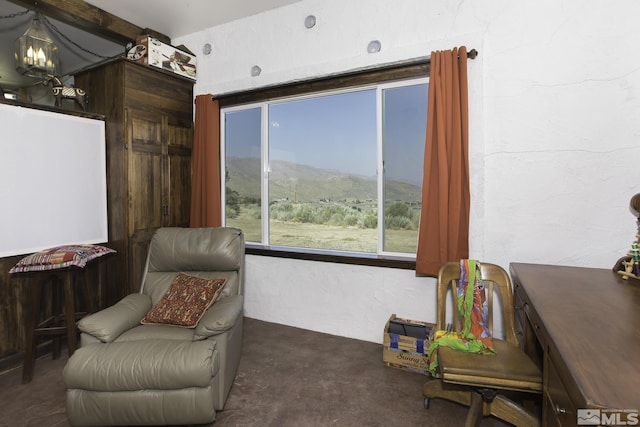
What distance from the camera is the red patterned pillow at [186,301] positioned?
7.02 feet

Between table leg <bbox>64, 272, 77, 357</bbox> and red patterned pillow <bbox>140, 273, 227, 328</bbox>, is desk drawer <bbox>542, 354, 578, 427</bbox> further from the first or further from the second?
table leg <bbox>64, 272, 77, 357</bbox>

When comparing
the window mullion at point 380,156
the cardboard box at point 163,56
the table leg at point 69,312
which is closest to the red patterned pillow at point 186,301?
the table leg at point 69,312

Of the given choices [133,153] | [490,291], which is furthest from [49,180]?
[490,291]

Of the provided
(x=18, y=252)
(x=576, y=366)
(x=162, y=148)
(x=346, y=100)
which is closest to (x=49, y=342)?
(x=18, y=252)

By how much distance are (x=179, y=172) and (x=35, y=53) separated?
1485mm

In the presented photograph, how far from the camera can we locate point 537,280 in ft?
5.66

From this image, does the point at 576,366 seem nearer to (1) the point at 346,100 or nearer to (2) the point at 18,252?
(1) the point at 346,100

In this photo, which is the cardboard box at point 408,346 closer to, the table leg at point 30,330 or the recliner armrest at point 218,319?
the recliner armrest at point 218,319

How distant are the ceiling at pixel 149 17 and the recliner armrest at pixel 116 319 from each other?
2.57 meters

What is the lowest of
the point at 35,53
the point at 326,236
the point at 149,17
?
the point at 326,236

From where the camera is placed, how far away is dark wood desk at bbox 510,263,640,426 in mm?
815

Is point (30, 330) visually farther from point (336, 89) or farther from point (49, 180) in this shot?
point (336, 89)

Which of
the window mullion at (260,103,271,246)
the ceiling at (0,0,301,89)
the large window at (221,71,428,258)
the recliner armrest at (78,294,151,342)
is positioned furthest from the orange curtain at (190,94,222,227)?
the recliner armrest at (78,294,151,342)

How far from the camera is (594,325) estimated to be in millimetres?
1154
